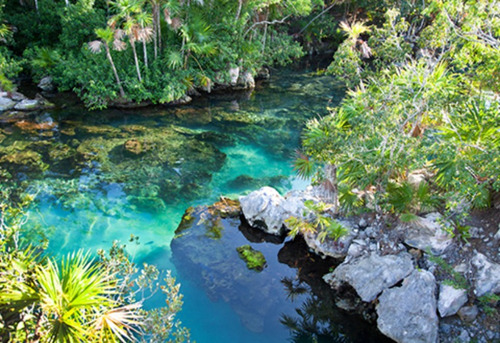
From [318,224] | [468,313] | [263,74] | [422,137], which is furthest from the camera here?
[263,74]

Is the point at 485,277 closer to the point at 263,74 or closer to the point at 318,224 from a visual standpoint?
the point at 318,224

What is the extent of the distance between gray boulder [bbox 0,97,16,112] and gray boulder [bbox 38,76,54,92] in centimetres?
231

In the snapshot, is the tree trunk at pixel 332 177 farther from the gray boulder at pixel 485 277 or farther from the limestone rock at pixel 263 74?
the limestone rock at pixel 263 74

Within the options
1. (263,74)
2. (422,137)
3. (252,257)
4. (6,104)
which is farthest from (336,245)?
(263,74)

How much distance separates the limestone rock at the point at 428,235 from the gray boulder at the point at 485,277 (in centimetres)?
81

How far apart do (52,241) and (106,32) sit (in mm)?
9634

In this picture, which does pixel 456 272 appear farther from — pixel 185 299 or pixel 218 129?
pixel 218 129

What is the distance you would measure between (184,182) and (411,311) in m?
9.00

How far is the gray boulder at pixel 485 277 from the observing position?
7.80m

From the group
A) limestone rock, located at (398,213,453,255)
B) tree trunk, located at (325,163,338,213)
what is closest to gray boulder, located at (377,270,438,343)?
limestone rock, located at (398,213,453,255)

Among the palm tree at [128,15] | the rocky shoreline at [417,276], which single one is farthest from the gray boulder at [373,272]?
the palm tree at [128,15]

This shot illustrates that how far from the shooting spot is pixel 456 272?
8242 millimetres

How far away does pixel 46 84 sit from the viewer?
20.4 m

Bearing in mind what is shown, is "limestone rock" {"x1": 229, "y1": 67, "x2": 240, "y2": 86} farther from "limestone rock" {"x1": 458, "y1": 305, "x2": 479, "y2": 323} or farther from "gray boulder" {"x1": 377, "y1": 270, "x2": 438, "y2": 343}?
"limestone rock" {"x1": 458, "y1": 305, "x2": 479, "y2": 323}
